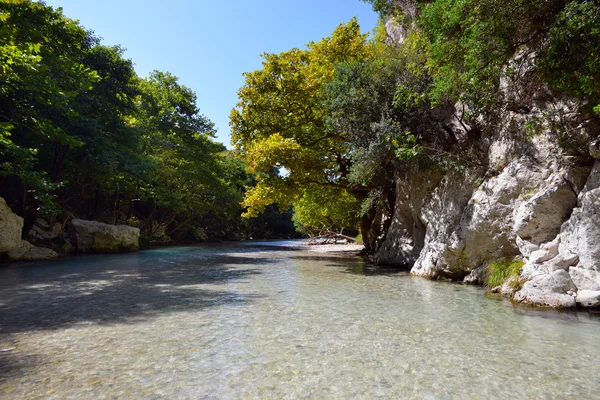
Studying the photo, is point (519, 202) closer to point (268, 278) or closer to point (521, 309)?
point (521, 309)

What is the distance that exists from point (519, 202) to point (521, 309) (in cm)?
352

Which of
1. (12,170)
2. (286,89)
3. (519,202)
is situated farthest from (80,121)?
(519,202)

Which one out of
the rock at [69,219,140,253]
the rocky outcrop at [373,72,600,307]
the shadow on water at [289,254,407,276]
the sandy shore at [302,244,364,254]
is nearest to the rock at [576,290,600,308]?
the rocky outcrop at [373,72,600,307]

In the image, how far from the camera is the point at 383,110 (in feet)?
41.1

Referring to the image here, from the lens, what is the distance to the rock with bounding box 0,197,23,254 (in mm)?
14234

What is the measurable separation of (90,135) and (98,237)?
6319mm

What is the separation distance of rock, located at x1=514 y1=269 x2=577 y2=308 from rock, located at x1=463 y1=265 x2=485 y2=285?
2408 mm

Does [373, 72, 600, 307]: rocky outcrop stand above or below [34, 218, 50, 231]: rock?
above

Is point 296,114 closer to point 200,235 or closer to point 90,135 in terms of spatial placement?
point 90,135

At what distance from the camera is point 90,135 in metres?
19.2

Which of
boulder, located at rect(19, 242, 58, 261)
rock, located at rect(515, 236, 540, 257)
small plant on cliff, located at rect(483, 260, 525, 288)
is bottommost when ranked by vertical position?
boulder, located at rect(19, 242, 58, 261)

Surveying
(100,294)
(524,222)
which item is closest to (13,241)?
(100,294)

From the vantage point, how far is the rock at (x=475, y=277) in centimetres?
1013

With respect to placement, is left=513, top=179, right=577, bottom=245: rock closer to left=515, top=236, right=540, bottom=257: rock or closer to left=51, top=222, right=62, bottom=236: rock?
left=515, top=236, right=540, bottom=257: rock
